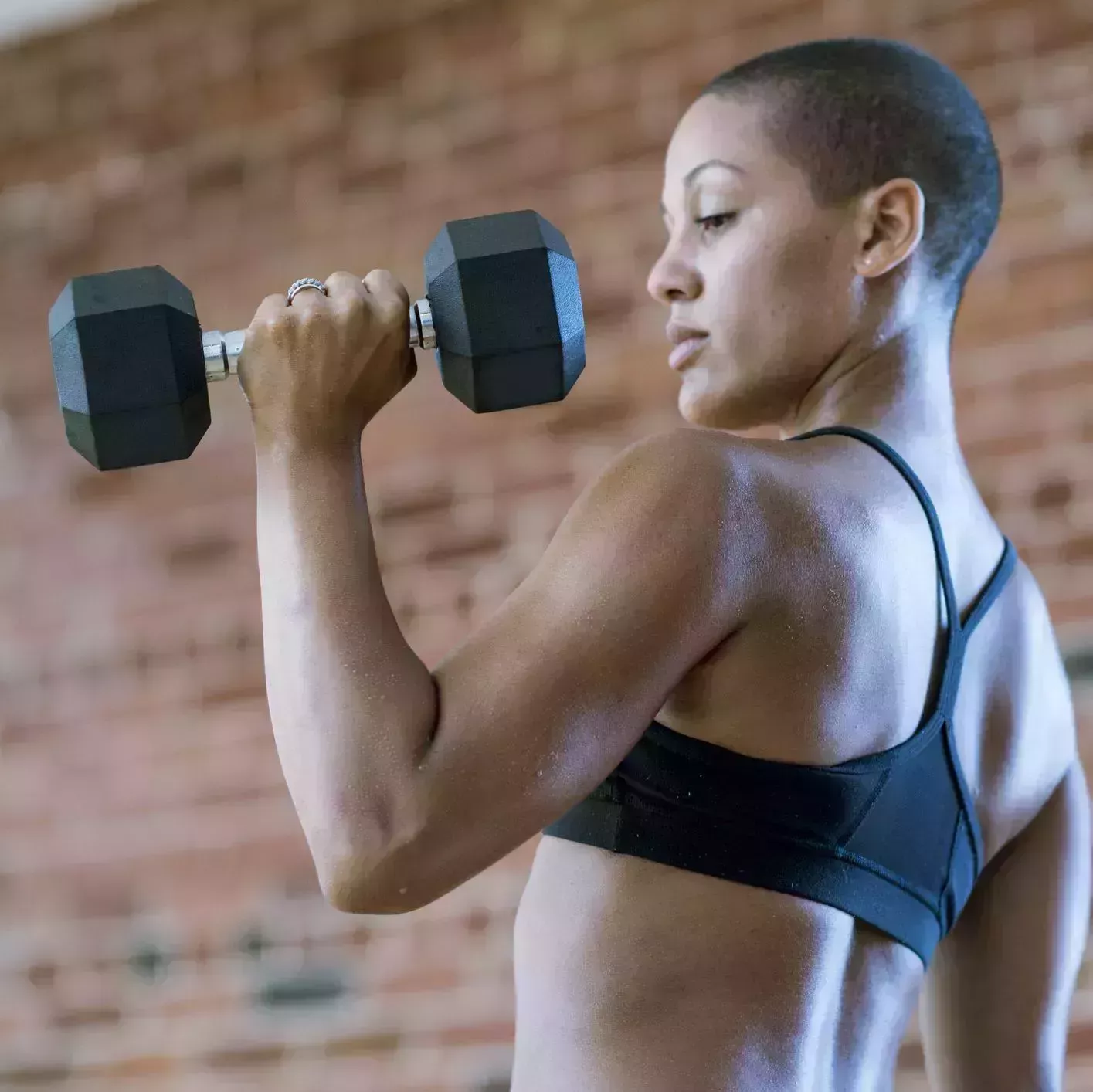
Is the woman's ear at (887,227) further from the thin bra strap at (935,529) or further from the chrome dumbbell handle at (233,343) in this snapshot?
the chrome dumbbell handle at (233,343)

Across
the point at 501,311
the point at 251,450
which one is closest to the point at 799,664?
the point at 501,311

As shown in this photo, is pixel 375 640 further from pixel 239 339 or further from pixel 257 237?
pixel 257 237

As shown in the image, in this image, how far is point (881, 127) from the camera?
1.00m

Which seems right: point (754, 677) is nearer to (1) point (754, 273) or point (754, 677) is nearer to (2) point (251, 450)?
(1) point (754, 273)

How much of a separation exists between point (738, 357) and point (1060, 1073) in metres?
0.61

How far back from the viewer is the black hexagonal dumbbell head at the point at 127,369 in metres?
0.81

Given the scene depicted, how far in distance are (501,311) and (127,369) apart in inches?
8.9

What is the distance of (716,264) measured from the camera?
98cm

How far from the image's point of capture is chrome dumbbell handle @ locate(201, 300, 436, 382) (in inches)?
32.8

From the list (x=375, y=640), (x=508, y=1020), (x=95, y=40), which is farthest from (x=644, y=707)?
(x=95, y=40)

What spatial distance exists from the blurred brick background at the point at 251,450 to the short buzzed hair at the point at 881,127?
0.79 m

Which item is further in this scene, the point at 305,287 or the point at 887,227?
the point at 887,227

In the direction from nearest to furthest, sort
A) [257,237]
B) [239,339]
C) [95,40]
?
[239,339] → [257,237] → [95,40]

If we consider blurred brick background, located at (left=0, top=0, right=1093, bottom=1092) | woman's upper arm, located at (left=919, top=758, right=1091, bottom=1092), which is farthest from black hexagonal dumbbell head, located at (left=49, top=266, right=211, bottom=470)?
blurred brick background, located at (left=0, top=0, right=1093, bottom=1092)
